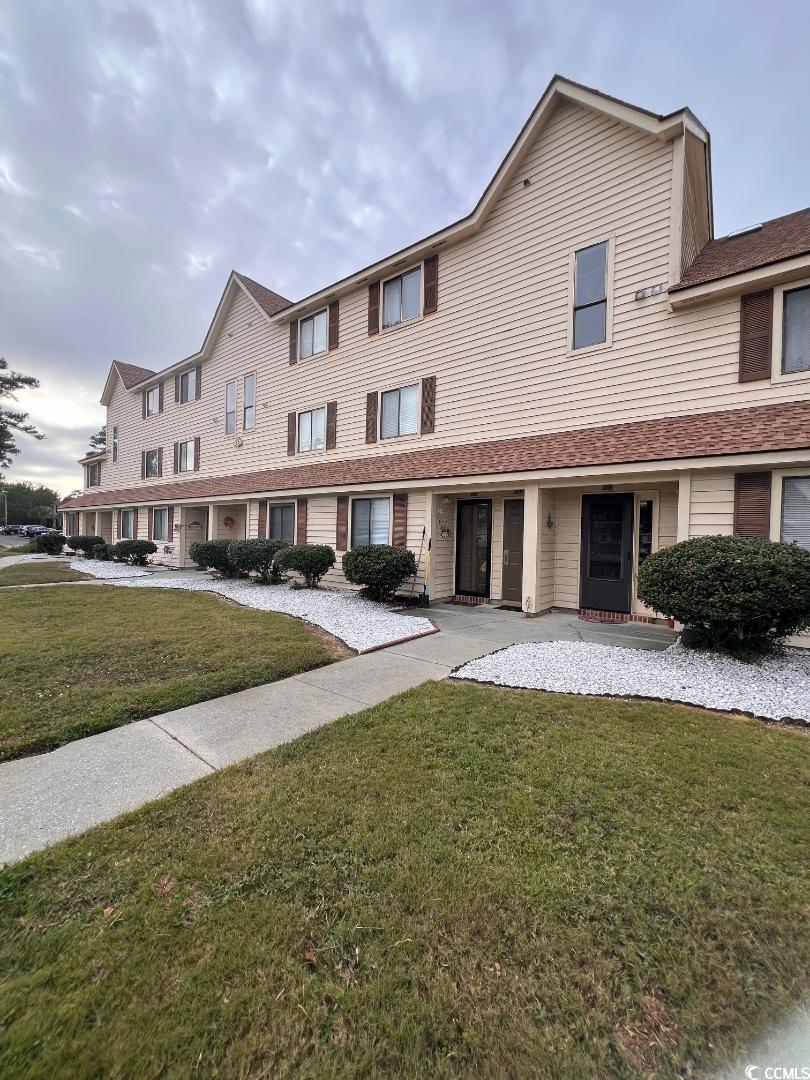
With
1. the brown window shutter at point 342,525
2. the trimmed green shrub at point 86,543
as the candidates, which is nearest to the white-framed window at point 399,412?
the brown window shutter at point 342,525

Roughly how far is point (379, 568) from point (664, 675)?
5670 mm

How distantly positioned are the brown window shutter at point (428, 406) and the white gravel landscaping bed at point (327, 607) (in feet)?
14.5

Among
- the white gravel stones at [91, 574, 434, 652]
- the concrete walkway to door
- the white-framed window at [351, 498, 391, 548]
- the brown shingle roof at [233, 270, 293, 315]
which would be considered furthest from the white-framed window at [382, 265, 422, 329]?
the concrete walkway to door

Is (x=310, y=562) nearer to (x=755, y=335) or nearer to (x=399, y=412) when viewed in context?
(x=399, y=412)

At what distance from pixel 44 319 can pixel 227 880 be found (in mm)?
27045

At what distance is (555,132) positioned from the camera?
9266 mm

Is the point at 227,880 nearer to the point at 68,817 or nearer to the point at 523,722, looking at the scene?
the point at 68,817

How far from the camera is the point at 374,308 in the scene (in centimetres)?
1238

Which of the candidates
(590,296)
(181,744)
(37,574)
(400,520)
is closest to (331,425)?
(400,520)

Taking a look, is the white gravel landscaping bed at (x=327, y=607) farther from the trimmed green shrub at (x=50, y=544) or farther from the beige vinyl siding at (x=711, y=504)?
the trimmed green shrub at (x=50, y=544)

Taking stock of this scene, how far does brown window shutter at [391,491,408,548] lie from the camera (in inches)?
431

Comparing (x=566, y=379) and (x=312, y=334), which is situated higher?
(x=312, y=334)

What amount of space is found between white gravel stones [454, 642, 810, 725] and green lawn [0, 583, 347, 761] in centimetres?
249

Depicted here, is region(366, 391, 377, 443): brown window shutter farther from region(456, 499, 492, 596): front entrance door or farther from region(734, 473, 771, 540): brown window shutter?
region(734, 473, 771, 540): brown window shutter
